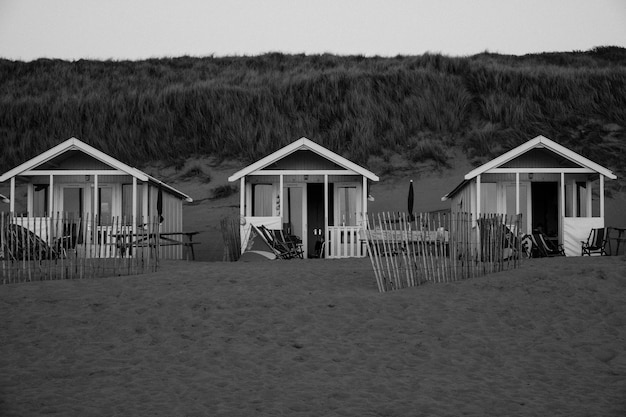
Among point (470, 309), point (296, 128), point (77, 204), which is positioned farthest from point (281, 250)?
point (296, 128)

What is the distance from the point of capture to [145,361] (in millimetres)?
8711

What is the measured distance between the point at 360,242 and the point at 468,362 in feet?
33.3

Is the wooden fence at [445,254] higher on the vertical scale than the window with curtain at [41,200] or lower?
lower

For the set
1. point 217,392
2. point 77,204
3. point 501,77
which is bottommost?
point 217,392

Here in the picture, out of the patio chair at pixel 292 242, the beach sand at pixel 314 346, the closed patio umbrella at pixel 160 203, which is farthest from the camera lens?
the closed patio umbrella at pixel 160 203

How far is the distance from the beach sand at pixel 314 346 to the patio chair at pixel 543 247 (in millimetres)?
3728

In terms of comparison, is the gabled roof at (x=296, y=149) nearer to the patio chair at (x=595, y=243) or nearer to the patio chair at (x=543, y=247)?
the patio chair at (x=543, y=247)

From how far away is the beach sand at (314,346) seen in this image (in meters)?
7.35

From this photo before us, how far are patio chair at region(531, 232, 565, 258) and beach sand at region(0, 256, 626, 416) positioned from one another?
3728 mm

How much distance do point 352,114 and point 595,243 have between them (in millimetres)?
19641

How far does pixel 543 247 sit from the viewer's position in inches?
664

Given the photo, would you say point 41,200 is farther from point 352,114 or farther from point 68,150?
point 352,114

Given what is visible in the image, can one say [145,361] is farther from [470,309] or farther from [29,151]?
[29,151]

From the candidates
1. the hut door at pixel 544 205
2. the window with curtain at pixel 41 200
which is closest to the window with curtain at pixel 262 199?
the window with curtain at pixel 41 200
